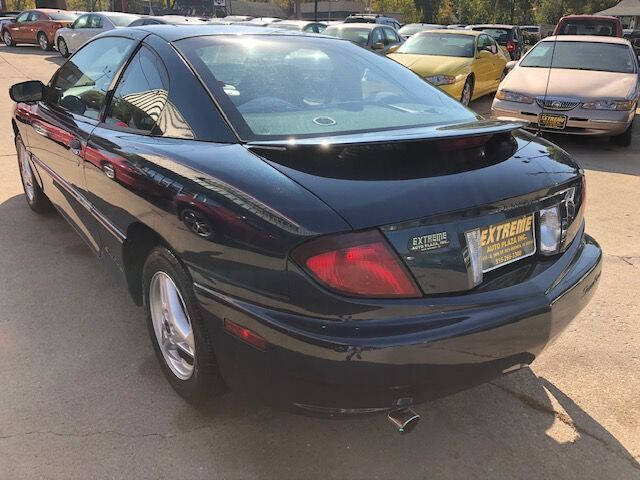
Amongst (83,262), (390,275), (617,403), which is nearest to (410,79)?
(390,275)

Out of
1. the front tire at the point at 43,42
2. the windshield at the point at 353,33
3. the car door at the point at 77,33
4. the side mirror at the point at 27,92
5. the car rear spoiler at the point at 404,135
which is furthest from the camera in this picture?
the front tire at the point at 43,42

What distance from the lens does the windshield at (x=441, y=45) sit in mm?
10391

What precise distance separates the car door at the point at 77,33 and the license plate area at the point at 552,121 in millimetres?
15207

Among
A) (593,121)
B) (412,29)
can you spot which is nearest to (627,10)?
(412,29)

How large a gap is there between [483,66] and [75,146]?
937 centimetres

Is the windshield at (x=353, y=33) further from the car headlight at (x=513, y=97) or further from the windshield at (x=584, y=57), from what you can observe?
the car headlight at (x=513, y=97)

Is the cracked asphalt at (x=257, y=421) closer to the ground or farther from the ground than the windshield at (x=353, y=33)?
closer to the ground

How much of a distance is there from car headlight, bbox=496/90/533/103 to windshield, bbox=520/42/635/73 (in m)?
1.28

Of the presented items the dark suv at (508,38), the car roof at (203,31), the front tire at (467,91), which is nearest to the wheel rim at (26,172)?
the car roof at (203,31)

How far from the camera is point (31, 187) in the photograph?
464cm

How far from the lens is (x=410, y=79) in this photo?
3.15m

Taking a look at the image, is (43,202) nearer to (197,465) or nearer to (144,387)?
(144,387)

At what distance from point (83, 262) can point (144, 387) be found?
1.62 meters

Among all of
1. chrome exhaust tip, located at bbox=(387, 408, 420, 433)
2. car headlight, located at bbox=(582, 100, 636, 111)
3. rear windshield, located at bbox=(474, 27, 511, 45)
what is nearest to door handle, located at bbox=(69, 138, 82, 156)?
chrome exhaust tip, located at bbox=(387, 408, 420, 433)
